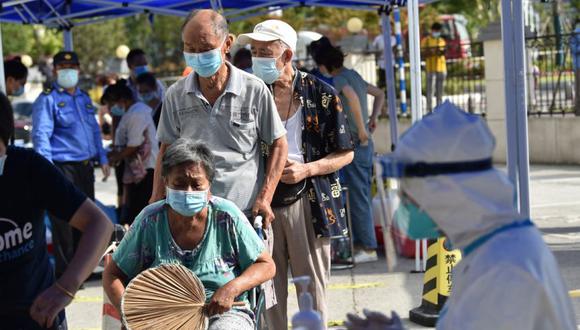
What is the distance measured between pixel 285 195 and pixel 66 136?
3660 mm

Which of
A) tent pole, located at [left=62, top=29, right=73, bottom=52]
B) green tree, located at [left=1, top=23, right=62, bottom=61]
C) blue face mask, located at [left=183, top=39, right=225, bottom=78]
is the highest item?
green tree, located at [left=1, top=23, right=62, bottom=61]

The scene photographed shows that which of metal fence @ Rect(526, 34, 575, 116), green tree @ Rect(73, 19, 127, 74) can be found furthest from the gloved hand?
green tree @ Rect(73, 19, 127, 74)

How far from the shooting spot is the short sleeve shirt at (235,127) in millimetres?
5449

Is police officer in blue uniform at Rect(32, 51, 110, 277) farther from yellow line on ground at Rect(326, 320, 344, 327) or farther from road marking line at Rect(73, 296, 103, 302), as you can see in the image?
yellow line on ground at Rect(326, 320, 344, 327)

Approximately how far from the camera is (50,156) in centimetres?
882

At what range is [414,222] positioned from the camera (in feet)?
9.66

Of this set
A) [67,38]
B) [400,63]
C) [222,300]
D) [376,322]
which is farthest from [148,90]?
[376,322]

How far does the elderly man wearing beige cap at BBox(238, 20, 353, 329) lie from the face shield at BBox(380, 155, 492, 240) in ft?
8.67

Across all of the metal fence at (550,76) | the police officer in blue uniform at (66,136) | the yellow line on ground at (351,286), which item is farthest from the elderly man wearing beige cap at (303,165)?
the metal fence at (550,76)

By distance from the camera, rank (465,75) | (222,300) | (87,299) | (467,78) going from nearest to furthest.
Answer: (222,300) → (87,299) → (467,78) → (465,75)

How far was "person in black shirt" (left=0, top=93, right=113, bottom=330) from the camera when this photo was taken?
145 inches

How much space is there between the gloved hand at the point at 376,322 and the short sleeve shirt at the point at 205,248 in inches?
71.7

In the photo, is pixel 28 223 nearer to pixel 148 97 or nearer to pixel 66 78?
pixel 66 78

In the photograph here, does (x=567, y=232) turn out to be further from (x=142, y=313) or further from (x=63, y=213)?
(x=63, y=213)
